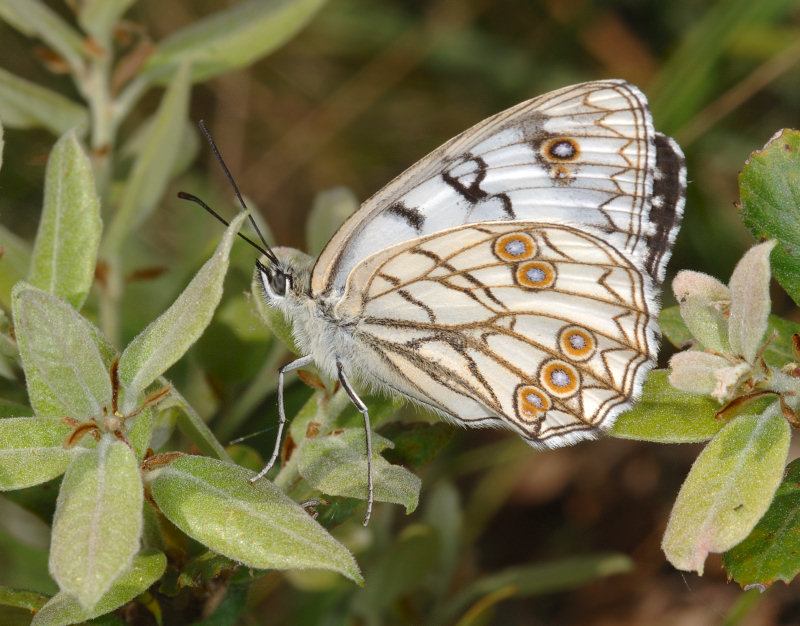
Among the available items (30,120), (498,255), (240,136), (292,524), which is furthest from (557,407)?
(240,136)

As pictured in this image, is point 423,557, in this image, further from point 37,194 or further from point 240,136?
point 240,136

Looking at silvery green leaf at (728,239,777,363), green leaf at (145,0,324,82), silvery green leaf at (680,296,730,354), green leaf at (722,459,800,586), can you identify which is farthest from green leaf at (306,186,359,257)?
green leaf at (722,459,800,586)

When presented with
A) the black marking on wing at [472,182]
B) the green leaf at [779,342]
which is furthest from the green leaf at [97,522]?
the green leaf at [779,342]

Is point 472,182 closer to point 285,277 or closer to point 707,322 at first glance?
point 285,277

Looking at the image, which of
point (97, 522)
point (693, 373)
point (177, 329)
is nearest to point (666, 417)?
point (693, 373)

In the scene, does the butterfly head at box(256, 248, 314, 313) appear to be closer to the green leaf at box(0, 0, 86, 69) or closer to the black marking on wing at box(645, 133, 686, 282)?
the black marking on wing at box(645, 133, 686, 282)
